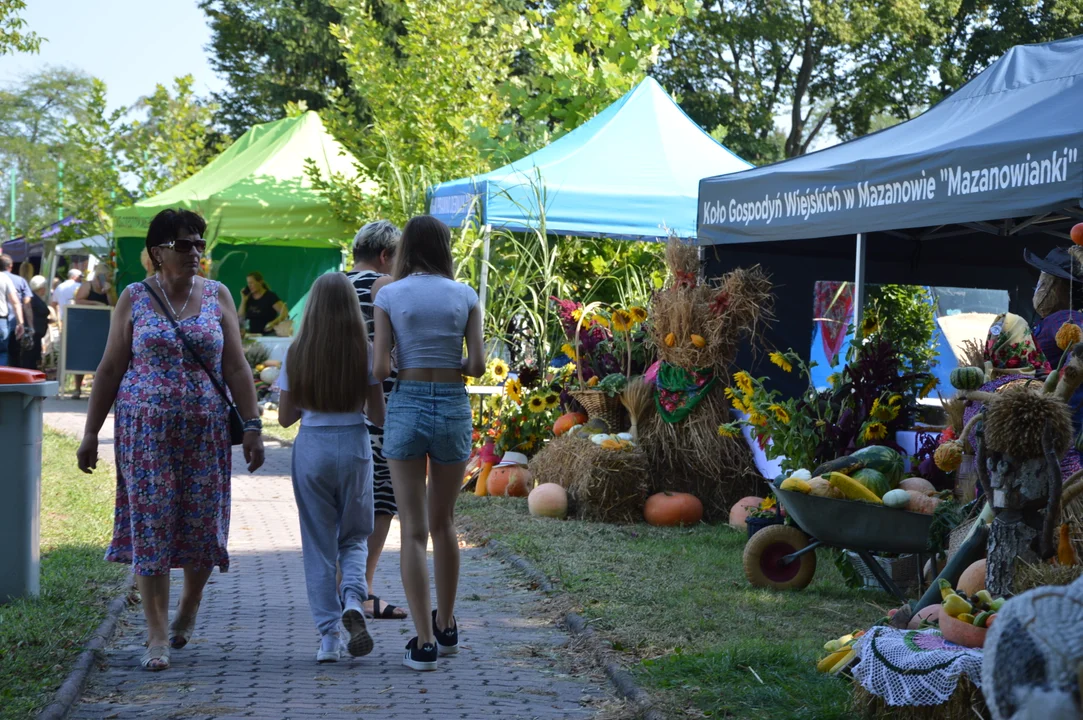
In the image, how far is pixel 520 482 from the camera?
404 inches

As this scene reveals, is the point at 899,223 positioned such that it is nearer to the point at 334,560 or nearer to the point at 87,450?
the point at 334,560

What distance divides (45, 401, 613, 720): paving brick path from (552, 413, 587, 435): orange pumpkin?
2814 millimetres

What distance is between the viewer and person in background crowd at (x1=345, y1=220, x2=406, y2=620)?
5.83 meters

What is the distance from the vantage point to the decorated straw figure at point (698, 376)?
8805 mm

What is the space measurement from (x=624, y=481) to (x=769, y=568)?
2.36m

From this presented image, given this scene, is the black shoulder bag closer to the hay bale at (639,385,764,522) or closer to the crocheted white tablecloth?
the crocheted white tablecloth

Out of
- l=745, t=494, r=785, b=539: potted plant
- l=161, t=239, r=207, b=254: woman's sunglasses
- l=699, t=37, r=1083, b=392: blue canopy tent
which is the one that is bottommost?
l=745, t=494, r=785, b=539: potted plant

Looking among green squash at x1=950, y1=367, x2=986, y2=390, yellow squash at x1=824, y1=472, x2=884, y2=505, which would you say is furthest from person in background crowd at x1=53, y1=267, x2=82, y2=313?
green squash at x1=950, y1=367, x2=986, y2=390

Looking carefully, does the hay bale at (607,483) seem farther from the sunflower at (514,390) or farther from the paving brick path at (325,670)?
the paving brick path at (325,670)

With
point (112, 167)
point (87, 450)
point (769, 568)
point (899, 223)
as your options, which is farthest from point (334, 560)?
point (112, 167)

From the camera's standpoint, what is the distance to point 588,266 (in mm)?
12750

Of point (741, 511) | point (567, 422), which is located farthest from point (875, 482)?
point (567, 422)

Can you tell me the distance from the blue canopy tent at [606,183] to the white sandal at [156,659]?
21.0ft

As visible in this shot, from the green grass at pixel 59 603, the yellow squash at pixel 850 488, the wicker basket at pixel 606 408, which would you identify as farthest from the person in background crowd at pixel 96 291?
the yellow squash at pixel 850 488
